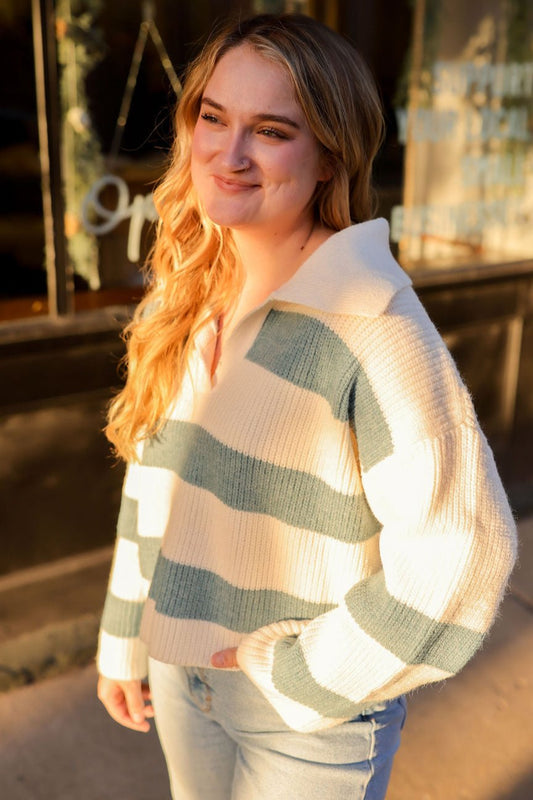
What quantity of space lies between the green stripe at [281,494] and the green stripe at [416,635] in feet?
0.45

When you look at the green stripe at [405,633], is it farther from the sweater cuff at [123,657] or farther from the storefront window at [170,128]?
the storefront window at [170,128]

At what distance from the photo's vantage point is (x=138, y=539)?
6.20 ft

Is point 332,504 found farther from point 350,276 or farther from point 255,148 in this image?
point 255,148

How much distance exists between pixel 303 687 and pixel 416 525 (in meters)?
0.34

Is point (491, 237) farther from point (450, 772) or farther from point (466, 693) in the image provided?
point (450, 772)

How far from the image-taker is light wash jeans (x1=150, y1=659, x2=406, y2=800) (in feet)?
5.10

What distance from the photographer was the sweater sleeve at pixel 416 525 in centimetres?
133

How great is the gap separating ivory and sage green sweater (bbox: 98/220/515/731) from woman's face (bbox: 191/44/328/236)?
0.13 meters

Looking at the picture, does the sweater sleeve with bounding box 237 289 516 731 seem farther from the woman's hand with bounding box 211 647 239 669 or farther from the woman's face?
the woman's face

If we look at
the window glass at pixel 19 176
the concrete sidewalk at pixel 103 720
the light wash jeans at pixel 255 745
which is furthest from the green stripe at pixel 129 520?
the window glass at pixel 19 176

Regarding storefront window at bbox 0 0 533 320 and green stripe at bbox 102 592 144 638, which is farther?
storefront window at bbox 0 0 533 320

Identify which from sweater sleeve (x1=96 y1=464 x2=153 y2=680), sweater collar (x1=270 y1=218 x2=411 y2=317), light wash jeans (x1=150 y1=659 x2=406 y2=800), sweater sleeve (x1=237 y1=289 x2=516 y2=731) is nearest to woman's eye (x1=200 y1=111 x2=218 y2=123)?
sweater collar (x1=270 y1=218 x2=411 y2=317)

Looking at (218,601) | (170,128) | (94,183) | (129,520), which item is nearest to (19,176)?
(94,183)

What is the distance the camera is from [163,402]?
1.80 m
